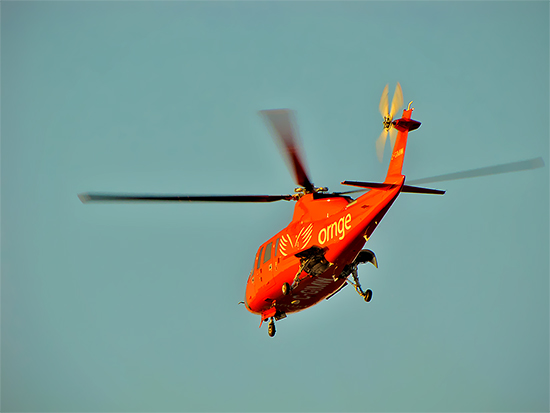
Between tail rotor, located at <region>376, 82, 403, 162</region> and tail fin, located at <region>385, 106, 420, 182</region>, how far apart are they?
17 cm

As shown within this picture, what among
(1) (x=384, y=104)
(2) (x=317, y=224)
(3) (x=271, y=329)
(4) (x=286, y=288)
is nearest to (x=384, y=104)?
(1) (x=384, y=104)

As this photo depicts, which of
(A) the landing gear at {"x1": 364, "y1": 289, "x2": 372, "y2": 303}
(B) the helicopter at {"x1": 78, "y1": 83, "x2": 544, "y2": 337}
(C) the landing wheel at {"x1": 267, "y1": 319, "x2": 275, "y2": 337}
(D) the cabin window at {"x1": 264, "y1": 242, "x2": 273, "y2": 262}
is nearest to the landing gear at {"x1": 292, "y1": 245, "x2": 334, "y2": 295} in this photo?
(B) the helicopter at {"x1": 78, "y1": 83, "x2": 544, "y2": 337}

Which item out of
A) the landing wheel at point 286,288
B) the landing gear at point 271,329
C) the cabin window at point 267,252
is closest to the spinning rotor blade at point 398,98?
the landing wheel at point 286,288

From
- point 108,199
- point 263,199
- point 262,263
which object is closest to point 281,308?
point 262,263

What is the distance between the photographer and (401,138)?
20828mm

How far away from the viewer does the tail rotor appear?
20359mm

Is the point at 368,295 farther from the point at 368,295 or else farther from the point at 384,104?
the point at 384,104

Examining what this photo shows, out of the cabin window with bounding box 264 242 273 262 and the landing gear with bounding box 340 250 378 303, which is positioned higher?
the cabin window with bounding box 264 242 273 262

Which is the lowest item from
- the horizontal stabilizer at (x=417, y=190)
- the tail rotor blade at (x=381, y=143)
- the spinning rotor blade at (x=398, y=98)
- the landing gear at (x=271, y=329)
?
the landing gear at (x=271, y=329)

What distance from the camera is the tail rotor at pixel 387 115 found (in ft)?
66.8

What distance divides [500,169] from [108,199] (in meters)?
13.4

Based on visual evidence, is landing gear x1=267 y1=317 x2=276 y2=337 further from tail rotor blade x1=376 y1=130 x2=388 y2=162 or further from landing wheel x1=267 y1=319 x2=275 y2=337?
tail rotor blade x1=376 y1=130 x2=388 y2=162

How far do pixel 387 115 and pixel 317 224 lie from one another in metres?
4.54

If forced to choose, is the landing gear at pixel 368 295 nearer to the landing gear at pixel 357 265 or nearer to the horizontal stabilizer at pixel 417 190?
the landing gear at pixel 357 265
